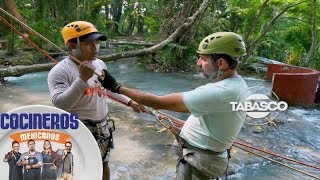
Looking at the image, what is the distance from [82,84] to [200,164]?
41.7 inches

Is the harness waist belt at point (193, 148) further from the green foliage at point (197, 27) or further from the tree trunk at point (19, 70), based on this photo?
the green foliage at point (197, 27)

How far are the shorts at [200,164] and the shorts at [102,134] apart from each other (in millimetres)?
845

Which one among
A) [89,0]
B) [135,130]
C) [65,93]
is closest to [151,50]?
[135,130]

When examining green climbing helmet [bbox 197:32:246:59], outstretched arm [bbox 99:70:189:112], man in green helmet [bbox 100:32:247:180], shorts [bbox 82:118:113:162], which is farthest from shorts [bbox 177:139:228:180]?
shorts [bbox 82:118:113:162]

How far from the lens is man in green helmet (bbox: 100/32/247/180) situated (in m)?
2.17

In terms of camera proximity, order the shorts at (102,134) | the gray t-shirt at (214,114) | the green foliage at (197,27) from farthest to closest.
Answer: the green foliage at (197,27) < the shorts at (102,134) < the gray t-shirt at (214,114)

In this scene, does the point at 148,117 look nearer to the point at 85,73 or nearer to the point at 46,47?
the point at 85,73

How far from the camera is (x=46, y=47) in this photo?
15.7 m

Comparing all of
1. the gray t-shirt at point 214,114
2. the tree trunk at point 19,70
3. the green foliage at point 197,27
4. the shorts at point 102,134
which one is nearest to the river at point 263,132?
the green foliage at point 197,27

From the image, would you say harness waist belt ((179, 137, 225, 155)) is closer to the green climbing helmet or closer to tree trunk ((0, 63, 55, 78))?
the green climbing helmet

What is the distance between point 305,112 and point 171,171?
20.4 ft

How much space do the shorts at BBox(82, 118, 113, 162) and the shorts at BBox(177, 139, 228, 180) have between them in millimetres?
845

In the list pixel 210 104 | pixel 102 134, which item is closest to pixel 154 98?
pixel 210 104

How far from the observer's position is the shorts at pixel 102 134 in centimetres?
296
